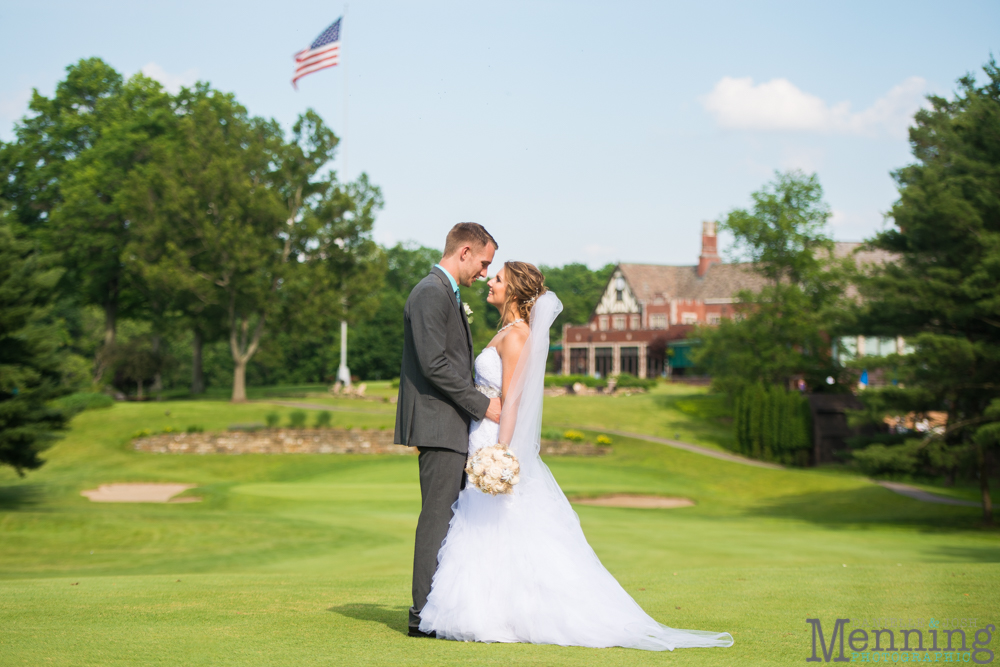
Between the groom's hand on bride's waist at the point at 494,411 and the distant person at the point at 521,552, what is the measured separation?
18mm

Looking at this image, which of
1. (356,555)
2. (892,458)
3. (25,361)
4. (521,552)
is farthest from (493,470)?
(892,458)

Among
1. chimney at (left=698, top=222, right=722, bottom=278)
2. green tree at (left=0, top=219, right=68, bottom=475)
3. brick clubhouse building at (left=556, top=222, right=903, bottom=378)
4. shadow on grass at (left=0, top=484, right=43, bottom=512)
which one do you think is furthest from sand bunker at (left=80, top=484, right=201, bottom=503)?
chimney at (left=698, top=222, right=722, bottom=278)

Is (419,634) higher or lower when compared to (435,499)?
lower

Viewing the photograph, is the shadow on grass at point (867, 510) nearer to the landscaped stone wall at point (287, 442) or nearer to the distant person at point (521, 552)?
the landscaped stone wall at point (287, 442)

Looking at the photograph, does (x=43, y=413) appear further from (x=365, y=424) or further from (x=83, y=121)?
(x=83, y=121)

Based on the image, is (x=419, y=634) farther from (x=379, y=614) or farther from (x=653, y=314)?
(x=653, y=314)

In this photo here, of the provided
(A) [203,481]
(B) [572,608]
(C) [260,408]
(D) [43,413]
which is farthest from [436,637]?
(C) [260,408]

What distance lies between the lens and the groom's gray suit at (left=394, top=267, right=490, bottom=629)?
478 cm

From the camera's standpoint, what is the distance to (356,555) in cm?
1271

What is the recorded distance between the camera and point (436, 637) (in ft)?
15.5

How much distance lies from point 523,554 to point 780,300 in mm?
38062

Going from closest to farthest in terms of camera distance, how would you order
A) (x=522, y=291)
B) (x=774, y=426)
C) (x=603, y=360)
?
1. (x=522, y=291)
2. (x=774, y=426)
3. (x=603, y=360)

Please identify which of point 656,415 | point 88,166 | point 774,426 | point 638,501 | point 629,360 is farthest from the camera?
point 629,360

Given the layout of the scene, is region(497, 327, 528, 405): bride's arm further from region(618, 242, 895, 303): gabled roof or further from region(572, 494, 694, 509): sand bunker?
region(618, 242, 895, 303): gabled roof
